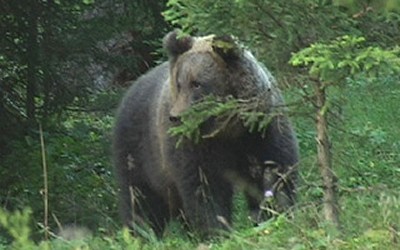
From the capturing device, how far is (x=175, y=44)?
8.98 m

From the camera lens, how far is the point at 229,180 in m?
8.89

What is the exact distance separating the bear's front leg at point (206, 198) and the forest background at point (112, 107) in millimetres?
246

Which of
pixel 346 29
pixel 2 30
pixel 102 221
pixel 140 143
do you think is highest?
pixel 346 29

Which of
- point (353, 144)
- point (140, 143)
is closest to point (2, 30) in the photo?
point (140, 143)

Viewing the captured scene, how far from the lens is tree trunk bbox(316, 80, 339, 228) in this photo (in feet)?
22.4

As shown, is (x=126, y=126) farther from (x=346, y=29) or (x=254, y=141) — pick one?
(x=346, y=29)

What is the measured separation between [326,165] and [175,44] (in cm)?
237

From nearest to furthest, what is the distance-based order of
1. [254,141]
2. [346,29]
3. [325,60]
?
[325,60]
[346,29]
[254,141]

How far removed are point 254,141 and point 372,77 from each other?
2.83 m

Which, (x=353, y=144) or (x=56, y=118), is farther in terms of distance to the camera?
(x=56, y=118)

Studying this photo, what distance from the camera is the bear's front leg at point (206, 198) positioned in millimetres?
8828

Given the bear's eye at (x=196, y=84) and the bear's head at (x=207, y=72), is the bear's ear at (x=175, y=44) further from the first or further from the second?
the bear's eye at (x=196, y=84)

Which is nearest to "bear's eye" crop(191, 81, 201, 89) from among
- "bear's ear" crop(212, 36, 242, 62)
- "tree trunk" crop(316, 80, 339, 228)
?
"bear's ear" crop(212, 36, 242, 62)

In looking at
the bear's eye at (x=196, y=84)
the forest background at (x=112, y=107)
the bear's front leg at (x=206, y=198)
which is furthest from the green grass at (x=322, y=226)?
the bear's eye at (x=196, y=84)
